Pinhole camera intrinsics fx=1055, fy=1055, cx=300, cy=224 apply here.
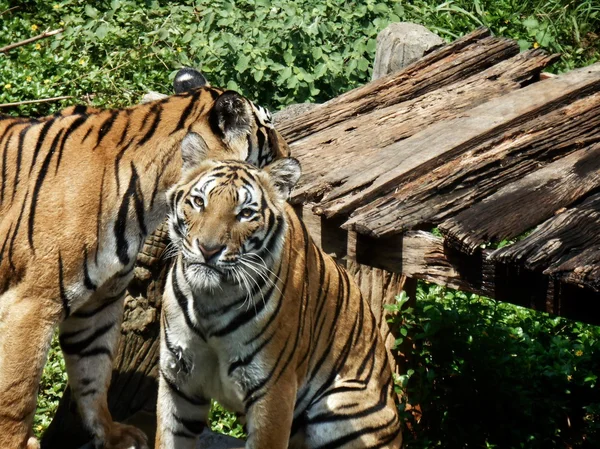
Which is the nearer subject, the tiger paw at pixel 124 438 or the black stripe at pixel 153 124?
the black stripe at pixel 153 124

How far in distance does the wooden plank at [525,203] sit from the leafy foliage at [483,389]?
1190 mm

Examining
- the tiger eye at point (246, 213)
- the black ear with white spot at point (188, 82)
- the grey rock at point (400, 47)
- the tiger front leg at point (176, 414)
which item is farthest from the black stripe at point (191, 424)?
the grey rock at point (400, 47)

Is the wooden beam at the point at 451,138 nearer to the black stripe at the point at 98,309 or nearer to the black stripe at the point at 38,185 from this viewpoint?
the black stripe at the point at 98,309

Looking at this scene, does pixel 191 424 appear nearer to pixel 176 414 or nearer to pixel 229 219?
pixel 176 414

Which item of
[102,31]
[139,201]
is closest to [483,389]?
[139,201]

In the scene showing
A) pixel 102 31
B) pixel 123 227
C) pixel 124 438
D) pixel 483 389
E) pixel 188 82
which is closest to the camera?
pixel 123 227

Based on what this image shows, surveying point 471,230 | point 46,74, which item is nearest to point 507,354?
point 471,230

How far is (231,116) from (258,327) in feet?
3.18

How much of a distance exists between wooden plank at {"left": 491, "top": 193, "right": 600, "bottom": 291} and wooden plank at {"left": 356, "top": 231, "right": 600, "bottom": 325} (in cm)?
8

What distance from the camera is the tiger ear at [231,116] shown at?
4.42 m

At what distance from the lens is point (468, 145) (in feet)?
15.5

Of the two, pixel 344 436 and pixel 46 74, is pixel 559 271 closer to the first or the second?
pixel 344 436

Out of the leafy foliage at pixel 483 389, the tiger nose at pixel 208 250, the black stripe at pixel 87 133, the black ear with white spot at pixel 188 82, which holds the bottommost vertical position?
the leafy foliage at pixel 483 389

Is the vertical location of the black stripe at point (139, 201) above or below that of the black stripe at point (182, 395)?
above
